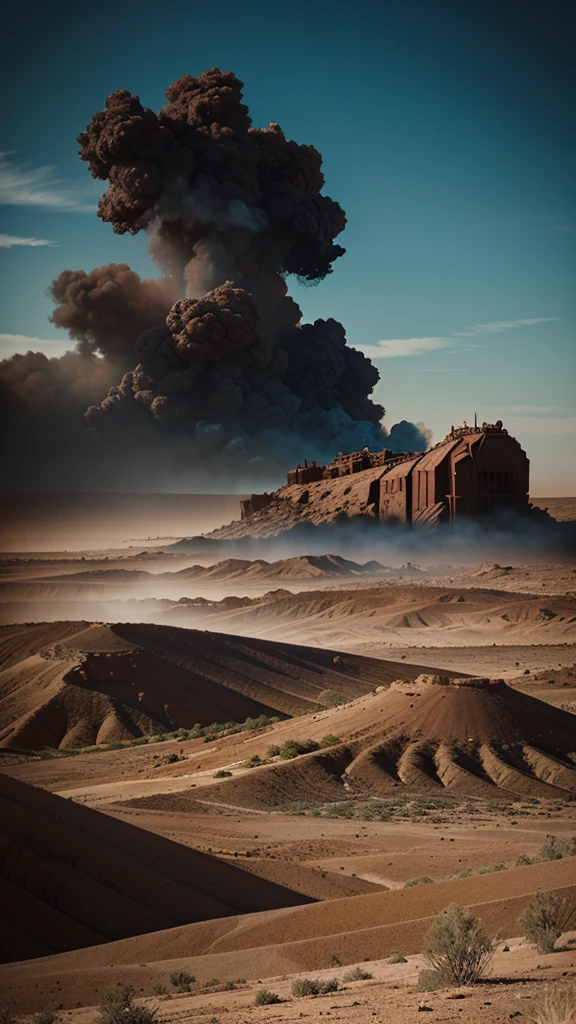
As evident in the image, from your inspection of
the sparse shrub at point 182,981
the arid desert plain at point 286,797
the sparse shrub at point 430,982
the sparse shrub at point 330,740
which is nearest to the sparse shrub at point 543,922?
the arid desert plain at point 286,797

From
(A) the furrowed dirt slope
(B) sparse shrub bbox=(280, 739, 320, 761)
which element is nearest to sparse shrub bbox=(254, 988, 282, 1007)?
(B) sparse shrub bbox=(280, 739, 320, 761)

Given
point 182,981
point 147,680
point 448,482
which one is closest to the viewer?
point 182,981

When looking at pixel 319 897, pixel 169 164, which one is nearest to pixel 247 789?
pixel 319 897

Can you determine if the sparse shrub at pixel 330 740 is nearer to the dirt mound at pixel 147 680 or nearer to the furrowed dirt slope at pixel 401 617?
the dirt mound at pixel 147 680

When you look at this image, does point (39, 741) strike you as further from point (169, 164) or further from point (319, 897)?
point (169, 164)

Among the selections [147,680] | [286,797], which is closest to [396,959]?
[286,797]

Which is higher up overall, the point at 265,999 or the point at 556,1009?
the point at 556,1009

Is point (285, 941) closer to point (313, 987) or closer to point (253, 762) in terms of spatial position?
point (313, 987)
